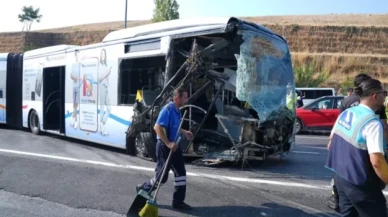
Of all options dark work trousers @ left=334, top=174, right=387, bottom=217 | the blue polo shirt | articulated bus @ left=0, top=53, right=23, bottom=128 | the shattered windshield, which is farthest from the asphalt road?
articulated bus @ left=0, top=53, right=23, bottom=128

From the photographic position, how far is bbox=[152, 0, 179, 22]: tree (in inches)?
1898

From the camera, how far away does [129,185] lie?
24.7 ft

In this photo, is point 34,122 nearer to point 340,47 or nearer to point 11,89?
point 11,89

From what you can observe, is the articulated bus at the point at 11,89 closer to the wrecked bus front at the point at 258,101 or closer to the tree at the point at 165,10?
the wrecked bus front at the point at 258,101

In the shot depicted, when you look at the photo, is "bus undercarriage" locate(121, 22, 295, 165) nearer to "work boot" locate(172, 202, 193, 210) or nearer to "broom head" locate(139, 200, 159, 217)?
"work boot" locate(172, 202, 193, 210)

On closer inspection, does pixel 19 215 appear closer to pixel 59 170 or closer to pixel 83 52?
pixel 59 170

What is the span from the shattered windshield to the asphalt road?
127 cm

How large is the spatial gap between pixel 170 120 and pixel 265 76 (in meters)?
3.45

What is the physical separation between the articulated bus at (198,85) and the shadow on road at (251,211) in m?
2.60

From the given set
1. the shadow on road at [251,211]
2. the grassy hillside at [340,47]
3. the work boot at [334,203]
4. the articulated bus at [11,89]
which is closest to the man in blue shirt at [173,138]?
the shadow on road at [251,211]

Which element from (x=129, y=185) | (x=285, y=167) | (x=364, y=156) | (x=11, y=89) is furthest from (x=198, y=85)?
(x=11, y=89)

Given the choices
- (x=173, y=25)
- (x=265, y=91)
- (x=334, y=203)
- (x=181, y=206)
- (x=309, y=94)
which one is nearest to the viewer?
(x=181, y=206)

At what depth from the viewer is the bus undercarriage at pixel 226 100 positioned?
8617 millimetres

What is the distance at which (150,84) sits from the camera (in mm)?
10367
